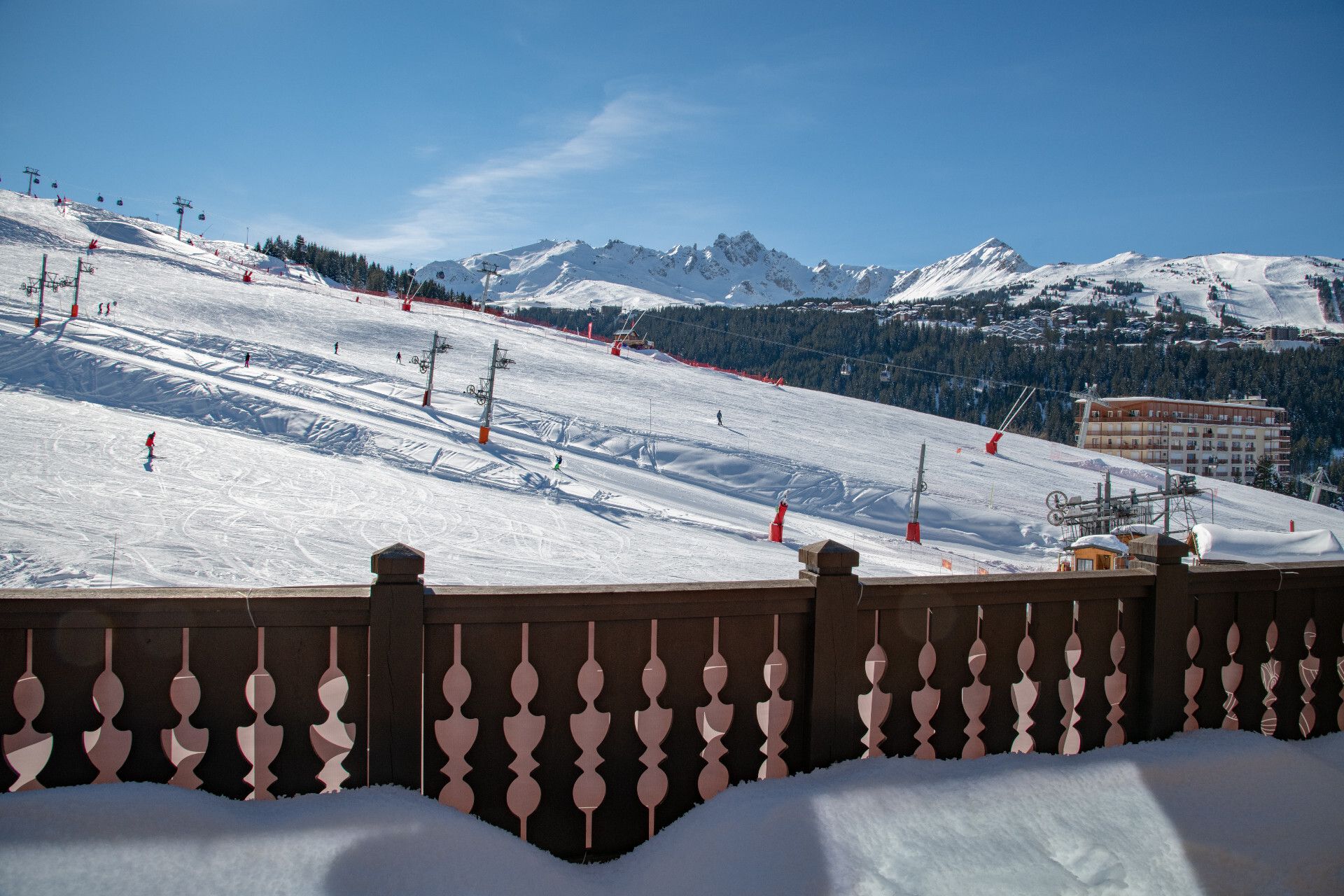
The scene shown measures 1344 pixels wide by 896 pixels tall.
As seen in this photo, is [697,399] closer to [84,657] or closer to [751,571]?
[751,571]

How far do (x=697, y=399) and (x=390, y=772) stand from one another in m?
42.7

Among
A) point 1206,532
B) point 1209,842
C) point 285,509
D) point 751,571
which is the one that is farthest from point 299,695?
point 1206,532

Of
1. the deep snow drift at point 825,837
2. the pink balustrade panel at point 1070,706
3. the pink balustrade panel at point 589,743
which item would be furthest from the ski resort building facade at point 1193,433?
the pink balustrade panel at point 589,743

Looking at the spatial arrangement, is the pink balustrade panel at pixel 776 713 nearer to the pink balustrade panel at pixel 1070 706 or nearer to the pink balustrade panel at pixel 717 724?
the pink balustrade panel at pixel 717 724

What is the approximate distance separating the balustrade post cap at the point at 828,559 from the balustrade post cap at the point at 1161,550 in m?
1.72

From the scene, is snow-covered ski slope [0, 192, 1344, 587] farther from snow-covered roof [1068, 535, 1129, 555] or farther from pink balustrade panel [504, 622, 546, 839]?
pink balustrade panel [504, 622, 546, 839]

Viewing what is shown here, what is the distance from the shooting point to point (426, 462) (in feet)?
91.8

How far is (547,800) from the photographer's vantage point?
10.5 ft

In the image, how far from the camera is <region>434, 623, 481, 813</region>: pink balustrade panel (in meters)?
3.09

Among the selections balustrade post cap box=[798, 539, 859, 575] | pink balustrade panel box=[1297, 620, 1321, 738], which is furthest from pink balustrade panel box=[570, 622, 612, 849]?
pink balustrade panel box=[1297, 620, 1321, 738]

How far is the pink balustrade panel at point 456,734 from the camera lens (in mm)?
3088

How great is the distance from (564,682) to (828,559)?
1.24m

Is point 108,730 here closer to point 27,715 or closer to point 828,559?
point 27,715

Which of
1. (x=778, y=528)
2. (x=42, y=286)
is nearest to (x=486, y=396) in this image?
(x=778, y=528)
